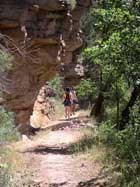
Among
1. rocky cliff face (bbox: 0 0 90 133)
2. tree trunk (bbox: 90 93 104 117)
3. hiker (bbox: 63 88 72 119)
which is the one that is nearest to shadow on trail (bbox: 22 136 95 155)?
rocky cliff face (bbox: 0 0 90 133)

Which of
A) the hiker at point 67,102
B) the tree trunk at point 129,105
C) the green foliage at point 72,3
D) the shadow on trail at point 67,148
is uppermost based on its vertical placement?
the green foliage at point 72,3

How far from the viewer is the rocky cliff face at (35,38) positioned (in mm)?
15172

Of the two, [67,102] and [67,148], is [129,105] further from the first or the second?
[67,102]

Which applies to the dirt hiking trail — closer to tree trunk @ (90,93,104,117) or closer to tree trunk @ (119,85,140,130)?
tree trunk @ (119,85,140,130)

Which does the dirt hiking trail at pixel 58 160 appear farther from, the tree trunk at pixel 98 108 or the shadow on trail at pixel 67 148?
the tree trunk at pixel 98 108

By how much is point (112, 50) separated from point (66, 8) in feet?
19.3

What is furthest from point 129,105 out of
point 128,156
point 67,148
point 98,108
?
point 98,108

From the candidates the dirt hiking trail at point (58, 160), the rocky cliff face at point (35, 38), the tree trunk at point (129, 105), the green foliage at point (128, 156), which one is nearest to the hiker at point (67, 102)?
the dirt hiking trail at point (58, 160)

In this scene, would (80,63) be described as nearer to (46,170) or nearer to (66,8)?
(66,8)

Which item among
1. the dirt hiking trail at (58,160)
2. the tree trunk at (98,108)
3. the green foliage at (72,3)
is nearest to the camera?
the dirt hiking trail at (58,160)

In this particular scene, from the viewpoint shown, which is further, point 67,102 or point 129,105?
point 67,102

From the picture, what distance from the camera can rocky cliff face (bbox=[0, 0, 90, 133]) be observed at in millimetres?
15172

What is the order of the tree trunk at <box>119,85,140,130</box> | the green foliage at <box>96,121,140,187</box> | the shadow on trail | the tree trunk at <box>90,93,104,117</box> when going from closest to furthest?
the green foliage at <box>96,121,140,187</box> < the tree trunk at <box>119,85,140,130</box> < the shadow on trail < the tree trunk at <box>90,93,104,117</box>

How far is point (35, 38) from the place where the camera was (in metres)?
15.9
